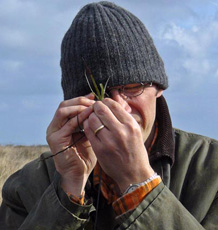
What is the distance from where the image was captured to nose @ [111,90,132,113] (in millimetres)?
3211

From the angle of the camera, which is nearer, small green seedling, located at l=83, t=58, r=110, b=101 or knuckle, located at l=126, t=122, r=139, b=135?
knuckle, located at l=126, t=122, r=139, b=135

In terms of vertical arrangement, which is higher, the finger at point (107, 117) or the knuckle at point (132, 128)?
the finger at point (107, 117)

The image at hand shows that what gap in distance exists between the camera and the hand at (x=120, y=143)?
2594mm

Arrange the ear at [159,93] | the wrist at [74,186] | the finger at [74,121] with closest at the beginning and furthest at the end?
the finger at [74,121]
the wrist at [74,186]
the ear at [159,93]

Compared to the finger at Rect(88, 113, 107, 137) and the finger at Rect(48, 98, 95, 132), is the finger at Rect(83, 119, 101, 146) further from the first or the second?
the finger at Rect(48, 98, 95, 132)

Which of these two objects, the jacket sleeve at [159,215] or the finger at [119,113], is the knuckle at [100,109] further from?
the jacket sleeve at [159,215]

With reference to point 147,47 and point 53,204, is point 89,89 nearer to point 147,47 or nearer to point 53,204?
point 147,47

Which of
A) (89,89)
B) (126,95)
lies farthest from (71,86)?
(126,95)

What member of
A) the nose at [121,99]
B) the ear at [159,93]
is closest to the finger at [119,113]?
the nose at [121,99]

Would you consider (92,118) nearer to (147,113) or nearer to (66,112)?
(66,112)

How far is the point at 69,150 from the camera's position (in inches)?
120

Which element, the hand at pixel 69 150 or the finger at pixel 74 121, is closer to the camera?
the finger at pixel 74 121

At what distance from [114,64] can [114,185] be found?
86 cm

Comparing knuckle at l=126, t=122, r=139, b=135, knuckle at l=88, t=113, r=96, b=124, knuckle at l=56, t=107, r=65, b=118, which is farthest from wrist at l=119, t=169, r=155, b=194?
knuckle at l=56, t=107, r=65, b=118
